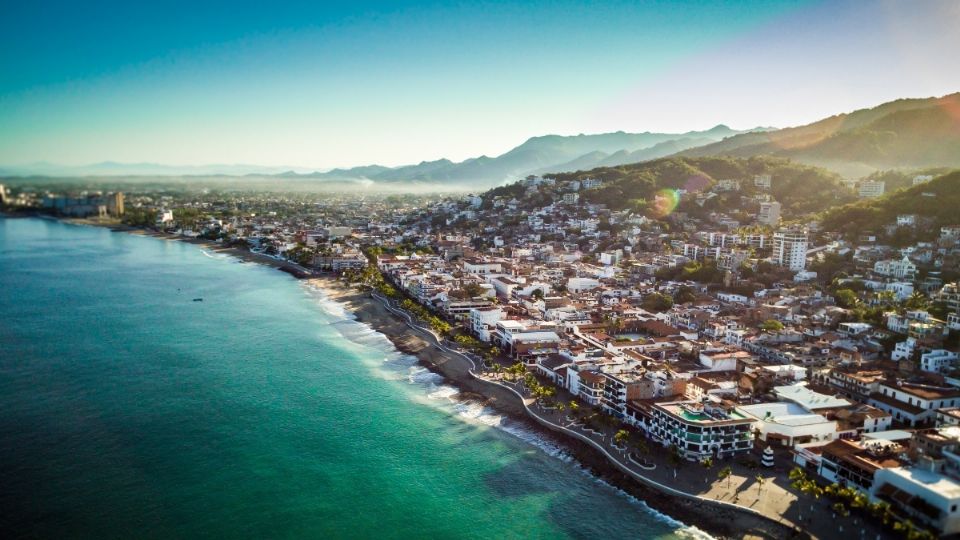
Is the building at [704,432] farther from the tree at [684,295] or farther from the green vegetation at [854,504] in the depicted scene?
the tree at [684,295]

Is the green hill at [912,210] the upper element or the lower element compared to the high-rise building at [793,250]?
upper

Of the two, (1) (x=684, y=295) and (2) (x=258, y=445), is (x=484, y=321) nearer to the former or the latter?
(1) (x=684, y=295)

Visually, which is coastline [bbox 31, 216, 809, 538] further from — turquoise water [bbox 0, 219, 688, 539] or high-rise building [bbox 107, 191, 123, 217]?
high-rise building [bbox 107, 191, 123, 217]

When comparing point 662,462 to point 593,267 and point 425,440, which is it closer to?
point 425,440

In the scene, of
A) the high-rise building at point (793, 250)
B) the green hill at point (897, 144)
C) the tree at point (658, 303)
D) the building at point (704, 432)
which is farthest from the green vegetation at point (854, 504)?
the green hill at point (897, 144)

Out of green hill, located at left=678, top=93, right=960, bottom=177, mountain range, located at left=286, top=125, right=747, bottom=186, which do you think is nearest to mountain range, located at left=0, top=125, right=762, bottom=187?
mountain range, located at left=286, top=125, right=747, bottom=186
